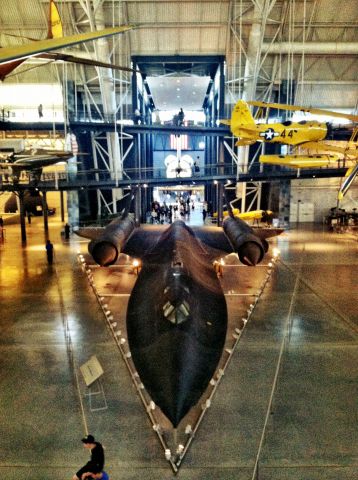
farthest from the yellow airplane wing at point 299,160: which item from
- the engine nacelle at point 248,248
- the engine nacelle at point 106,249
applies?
the engine nacelle at point 106,249

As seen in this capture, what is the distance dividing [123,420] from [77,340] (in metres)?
4.28

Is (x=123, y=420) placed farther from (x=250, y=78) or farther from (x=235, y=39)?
(x=235, y=39)

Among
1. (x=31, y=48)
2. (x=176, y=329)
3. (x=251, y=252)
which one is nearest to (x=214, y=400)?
(x=176, y=329)

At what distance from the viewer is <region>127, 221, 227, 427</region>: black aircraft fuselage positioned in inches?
237

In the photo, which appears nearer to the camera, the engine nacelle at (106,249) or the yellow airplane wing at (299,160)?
the engine nacelle at (106,249)

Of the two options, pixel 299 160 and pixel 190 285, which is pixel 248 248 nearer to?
pixel 190 285

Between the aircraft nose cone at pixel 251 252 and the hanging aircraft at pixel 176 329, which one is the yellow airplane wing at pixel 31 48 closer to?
the hanging aircraft at pixel 176 329

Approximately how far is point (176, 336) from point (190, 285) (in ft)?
6.74

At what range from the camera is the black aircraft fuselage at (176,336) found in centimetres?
602

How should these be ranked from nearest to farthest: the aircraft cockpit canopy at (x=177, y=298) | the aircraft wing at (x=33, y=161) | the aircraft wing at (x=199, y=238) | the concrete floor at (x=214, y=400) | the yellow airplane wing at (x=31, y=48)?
the yellow airplane wing at (x=31, y=48) < the concrete floor at (x=214, y=400) < the aircraft cockpit canopy at (x=177, y=298) < the aircraft wing at (x=199, y=238) < the aircraft wing at (x=33, y=161)

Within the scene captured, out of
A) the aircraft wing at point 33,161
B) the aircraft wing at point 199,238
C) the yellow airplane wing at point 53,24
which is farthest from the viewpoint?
the aircraft wing at point 33,161

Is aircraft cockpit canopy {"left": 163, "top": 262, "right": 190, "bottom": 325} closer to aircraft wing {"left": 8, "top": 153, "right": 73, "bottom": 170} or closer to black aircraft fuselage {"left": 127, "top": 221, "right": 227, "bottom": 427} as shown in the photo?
black aircraft fuselage {"left": 127, "top": 221, "right": 227, "bottom": 427}

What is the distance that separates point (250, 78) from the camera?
29812 mm

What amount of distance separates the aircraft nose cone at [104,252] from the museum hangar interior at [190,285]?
4.79 feet
